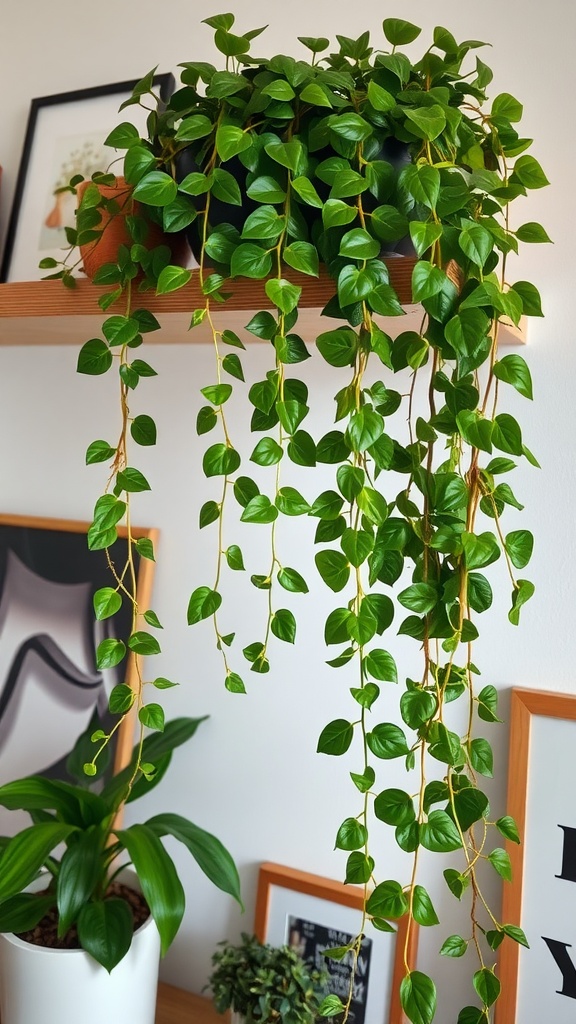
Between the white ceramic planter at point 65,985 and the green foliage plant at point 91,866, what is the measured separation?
0.09 ft

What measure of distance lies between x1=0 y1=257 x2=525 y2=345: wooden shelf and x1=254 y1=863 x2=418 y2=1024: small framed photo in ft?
2.21

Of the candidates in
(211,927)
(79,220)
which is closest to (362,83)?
(79,220)

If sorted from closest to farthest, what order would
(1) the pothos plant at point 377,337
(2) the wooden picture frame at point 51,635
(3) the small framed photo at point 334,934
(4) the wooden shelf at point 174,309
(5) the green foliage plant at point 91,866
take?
1. (1) the pothos plant at point 377,337
2. (4) the wooden shelf at point 174,309
3. (5) the green foliage plant at point 91,866
4. (3) the small framed photo at point 334,934
5. (2) the wooden picture frame at point 51,635

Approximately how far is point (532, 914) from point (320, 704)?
334 mm

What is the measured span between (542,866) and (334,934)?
28 centimetres

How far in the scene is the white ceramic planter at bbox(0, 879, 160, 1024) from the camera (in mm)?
893

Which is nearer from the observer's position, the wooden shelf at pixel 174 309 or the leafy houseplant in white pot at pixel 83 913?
the wooden shelf at pixel 174 309

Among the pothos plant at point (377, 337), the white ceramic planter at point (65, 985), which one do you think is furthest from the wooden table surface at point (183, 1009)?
the pothos plant at point (377, 337)

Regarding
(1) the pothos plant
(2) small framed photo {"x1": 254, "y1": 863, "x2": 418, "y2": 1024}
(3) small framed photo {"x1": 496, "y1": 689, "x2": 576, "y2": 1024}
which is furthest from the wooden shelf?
(2) small framed photo {"x1": 254, "y1": 863, "x2": 418, "y2": 1024}

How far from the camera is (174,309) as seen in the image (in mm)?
854

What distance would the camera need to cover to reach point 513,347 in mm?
963

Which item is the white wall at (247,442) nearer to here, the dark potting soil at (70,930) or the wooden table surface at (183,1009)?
the wooden table surface at (183,1009)

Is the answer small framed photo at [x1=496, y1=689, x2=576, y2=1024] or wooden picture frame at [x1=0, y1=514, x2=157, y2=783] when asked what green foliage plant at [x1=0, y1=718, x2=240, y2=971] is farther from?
small framed photo at [x1=496, y1=689, x2=576, y2=1024]

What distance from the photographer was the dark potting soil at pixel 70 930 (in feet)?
3.08
